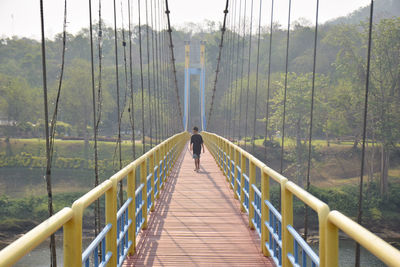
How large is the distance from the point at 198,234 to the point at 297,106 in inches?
1343

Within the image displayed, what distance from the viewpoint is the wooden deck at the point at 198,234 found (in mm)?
3793

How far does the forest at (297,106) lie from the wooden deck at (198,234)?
9004 mm

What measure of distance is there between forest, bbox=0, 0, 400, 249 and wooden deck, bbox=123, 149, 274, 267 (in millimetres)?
9004

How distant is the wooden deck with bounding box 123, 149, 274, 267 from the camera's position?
12.4ft

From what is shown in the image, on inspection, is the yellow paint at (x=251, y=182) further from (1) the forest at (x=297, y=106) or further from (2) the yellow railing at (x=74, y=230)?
(1) the forest at (x=297, y=106)

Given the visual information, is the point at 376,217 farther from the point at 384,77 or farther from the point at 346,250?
the point at 384,77

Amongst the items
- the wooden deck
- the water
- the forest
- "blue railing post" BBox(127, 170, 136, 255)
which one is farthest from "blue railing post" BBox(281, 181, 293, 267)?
the water

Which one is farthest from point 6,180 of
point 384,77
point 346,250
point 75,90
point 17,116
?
point 384,77

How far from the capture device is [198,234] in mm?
4738

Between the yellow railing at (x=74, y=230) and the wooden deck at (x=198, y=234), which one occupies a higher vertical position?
the yellow railing at (x=74, y=230)

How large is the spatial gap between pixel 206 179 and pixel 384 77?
872 inches

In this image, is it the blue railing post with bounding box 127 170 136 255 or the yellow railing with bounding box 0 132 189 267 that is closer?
the yellow railing with bounding box 0 132 189 267

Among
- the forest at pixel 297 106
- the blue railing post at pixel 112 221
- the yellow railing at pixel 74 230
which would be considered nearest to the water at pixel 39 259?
the forest at pixel 297 106

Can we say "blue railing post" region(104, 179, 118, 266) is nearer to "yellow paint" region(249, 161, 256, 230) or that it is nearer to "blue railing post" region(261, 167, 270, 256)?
"blue railing post" region(261, 167, 270, 256)
